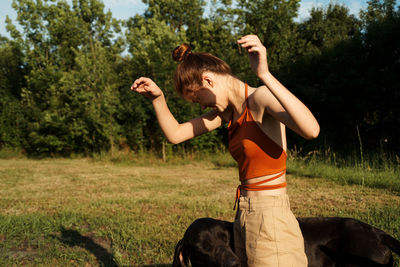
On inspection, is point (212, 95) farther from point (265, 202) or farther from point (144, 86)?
point (265, 202)

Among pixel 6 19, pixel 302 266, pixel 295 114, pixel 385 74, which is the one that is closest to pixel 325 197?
pixel 302 266

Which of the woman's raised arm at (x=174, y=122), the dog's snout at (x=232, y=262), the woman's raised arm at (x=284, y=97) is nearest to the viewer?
the woman's raised arm at (x=284, y=97)

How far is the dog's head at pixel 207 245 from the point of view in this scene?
2123 mm

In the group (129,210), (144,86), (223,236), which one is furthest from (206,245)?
(129,210)

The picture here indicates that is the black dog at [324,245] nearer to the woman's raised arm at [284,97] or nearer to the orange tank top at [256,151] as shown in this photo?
the orange tank top at [256,151]

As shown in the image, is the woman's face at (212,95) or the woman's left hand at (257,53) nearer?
the woman's left hand at (257,53)

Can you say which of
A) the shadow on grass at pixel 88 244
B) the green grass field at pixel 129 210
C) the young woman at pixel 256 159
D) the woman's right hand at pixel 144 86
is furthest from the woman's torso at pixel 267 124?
the shadow on grass at pixel 88 244

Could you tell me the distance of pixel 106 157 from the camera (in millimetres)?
15680

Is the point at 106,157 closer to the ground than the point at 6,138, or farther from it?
closer to the ground

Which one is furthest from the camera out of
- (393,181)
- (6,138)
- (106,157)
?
(6,138)

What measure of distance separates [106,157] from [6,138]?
8651 millimetres

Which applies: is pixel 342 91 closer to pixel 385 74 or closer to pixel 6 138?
pixel 385 74

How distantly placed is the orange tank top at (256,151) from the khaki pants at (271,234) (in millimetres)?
90

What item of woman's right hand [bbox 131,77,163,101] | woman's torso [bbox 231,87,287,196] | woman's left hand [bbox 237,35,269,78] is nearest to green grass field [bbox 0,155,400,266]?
woman's right hand [bbox 131,77,163,101]
